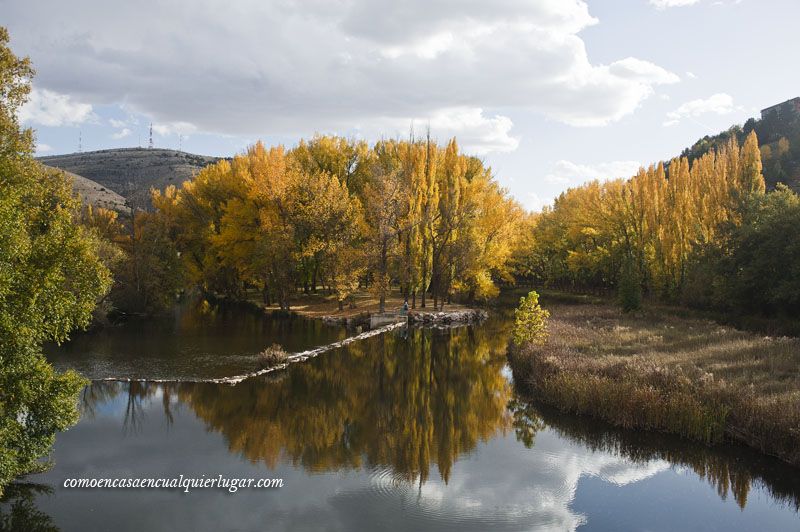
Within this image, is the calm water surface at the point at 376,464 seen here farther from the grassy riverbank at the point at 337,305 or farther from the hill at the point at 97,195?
the hill at the point at 97,195

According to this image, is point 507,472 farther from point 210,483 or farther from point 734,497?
point 210,483

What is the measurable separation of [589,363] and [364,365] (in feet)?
32.6

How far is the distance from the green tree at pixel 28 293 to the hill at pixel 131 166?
A: 109 metres

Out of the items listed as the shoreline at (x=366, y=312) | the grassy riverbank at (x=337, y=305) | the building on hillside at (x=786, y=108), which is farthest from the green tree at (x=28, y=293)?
the building on hillside at (x=786, y=108)

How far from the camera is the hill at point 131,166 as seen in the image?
438 ft

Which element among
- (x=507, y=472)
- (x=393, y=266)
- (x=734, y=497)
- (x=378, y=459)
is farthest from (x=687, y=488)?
(x=393, y=266)

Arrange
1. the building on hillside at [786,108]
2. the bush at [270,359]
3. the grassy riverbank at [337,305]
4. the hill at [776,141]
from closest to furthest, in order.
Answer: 1. the bush at [270,359]
2. the grassy riverbank at [337,305]
3. the hill at [776,141]
4. the building on hillside at [786,108]

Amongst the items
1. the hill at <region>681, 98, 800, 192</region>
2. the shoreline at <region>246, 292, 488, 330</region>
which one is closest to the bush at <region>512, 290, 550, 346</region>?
the shoreline at <region>246, 292, 488, 330</region>

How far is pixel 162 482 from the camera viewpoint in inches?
510

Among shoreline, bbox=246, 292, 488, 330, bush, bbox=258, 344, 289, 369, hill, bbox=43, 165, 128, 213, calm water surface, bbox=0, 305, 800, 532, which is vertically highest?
hill, bbox=43, 165, 128, 213

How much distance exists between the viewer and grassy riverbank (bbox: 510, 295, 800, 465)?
15.4 m

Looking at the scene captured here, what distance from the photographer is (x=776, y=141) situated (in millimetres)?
94125

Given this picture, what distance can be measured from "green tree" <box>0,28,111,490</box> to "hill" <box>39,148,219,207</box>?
108961mm

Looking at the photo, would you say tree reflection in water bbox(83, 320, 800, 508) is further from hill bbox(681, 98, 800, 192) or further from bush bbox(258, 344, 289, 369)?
Result: hill bbox(681, 98, 800, 192)
